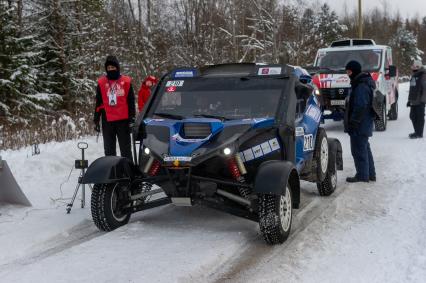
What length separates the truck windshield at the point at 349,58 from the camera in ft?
49.2

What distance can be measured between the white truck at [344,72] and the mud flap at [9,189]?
863cm

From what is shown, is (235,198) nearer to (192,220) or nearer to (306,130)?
(192,220)

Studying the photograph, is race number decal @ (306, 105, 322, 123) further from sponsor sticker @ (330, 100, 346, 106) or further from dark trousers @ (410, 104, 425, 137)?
sponsor sticker @ (330, 100, 346, 106)

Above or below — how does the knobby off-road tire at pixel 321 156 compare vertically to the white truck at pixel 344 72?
below

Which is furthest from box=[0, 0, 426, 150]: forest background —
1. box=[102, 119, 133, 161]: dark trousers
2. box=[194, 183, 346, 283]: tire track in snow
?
box=[194, 183, 346, 283]: tire track in snow

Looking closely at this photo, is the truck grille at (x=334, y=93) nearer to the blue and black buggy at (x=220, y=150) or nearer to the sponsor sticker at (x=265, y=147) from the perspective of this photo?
the blue and black buggy at (x=220, y=150)

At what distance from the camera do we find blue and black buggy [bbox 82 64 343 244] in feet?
17.5

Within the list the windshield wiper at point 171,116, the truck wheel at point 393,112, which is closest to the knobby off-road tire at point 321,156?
the windshield wiper at point 171,116

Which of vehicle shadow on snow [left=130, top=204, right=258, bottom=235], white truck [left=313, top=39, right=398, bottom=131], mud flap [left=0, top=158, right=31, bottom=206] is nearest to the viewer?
vehicle shadow on snow [left=130, top=204, right=258, bottom=235]

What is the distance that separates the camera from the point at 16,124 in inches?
669

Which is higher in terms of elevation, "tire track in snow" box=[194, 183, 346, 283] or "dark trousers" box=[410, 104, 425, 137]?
"dark trousers" box=[410, 104, 425, 137]

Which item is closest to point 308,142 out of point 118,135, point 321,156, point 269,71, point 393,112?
point 321,156

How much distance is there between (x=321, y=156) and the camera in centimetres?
732

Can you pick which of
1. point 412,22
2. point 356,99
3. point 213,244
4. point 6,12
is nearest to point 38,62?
point 6,12
